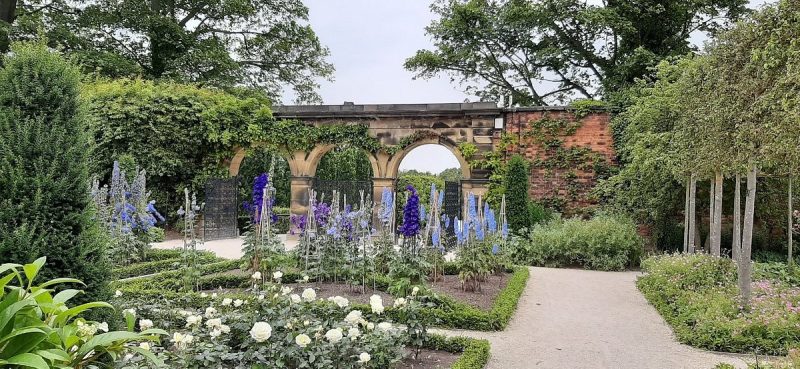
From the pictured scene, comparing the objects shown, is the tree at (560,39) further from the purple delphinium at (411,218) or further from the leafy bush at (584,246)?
the purple delphinium at (411,218)

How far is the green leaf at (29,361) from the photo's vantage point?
5.20 feet

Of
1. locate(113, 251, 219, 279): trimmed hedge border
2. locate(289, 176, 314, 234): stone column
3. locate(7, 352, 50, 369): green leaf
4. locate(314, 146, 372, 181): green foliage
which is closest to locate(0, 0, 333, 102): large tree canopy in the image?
locate(314, 146, 372, 181): green foliage

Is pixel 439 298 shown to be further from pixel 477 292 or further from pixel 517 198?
pixel 517 198

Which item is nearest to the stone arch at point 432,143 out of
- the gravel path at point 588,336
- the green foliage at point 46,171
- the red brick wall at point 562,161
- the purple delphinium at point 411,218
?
the red brick wall at point 562,161

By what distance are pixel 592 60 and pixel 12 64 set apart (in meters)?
18.2

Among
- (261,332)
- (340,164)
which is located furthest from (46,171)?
(340,164)

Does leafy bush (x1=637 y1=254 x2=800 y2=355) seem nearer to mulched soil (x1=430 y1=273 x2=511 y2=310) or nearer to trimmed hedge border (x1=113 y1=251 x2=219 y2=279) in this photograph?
mulched soil (x1=430 y1=273 x2=511 y2=310)

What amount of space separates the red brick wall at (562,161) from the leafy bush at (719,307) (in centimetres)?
502

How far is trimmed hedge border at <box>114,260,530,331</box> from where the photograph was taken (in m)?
5.26

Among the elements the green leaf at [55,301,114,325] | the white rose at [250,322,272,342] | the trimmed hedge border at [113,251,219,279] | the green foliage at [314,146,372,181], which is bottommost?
the trimmed hedge border at [113,251,219,279]

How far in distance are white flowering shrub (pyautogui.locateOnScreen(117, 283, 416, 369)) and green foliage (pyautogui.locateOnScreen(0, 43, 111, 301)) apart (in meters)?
0.56

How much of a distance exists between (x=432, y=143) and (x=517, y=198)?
2967 mm

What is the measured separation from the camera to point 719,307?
5410mm

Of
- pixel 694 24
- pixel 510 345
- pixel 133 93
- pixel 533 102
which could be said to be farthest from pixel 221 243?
pixel 694 24
